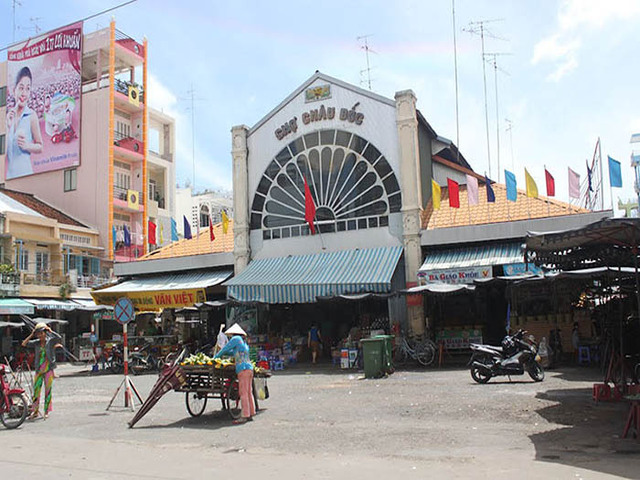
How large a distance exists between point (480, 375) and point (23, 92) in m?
41.1

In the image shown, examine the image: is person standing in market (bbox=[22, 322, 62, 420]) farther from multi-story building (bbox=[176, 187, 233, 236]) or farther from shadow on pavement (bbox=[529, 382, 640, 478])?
multi-story building (bbox=[176, 187, 233, 236])

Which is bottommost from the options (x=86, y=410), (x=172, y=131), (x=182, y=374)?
(x=86, y=410)

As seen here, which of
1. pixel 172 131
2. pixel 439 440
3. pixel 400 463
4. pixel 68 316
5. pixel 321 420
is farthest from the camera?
Answer: pixel 172 131

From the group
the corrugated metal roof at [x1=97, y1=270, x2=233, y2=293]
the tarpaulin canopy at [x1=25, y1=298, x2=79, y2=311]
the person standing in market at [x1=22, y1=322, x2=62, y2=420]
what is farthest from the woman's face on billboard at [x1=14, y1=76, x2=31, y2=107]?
the person standing in market at [x1=22, y1=322, x2=62, y2=420]

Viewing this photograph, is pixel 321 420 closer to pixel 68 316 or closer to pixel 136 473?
pixel 136 473

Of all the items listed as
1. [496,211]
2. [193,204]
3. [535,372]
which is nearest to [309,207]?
[496,211]

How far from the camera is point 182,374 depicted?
11117 millimetres

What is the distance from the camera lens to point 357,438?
29.1 ft

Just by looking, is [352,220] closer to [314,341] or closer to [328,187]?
[328,187]

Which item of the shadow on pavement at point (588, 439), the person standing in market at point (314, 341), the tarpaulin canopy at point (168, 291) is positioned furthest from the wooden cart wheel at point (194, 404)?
the tarpaulin canopy at point (168, 291)

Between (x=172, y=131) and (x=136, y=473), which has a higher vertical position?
(x=172, y=131)

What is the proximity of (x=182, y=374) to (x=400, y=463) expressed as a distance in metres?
5.21

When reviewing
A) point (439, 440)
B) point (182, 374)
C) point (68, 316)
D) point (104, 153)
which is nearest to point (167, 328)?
point (68, 316)

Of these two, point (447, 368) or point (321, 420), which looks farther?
point (447, 368)
